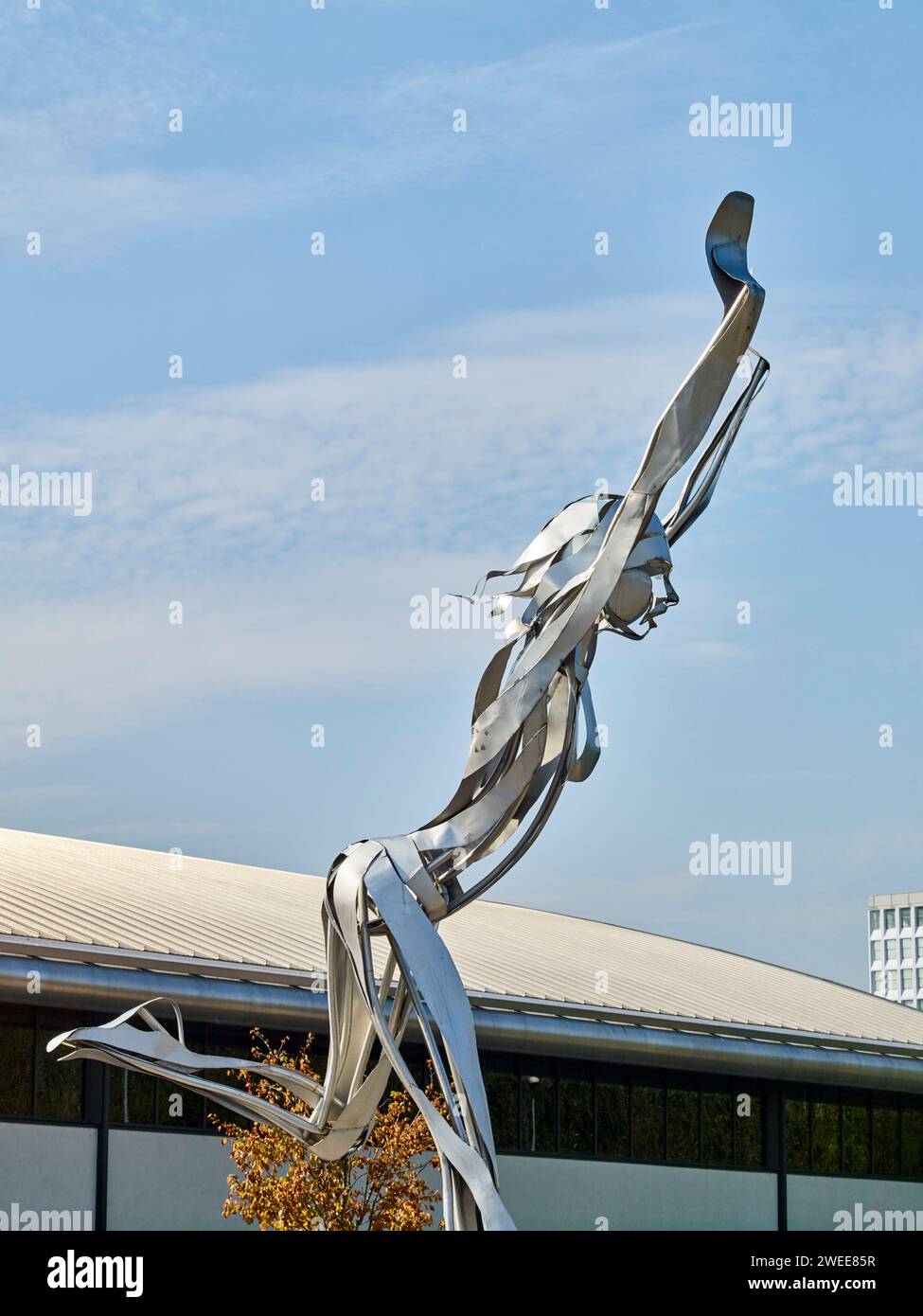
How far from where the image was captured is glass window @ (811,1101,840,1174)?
33719mm

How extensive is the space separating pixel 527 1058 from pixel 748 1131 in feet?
17.3

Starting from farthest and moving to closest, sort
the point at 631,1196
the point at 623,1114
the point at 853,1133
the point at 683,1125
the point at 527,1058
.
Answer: the point at 853,1133 < the point at 683,1125 < the point at 623,1114 < the point at 631,1196 < the point at 527,1058

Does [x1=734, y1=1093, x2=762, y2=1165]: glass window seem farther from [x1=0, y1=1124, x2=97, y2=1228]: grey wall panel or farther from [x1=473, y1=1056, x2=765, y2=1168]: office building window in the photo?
[x1=0, y1=1124, x2=97, y2=1228]: grey wall panel

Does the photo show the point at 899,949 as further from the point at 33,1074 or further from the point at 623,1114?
the point at 33,1074

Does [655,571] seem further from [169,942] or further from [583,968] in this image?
[583,968]

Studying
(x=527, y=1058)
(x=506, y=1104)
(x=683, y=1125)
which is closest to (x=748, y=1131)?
(x=683, y=1125)

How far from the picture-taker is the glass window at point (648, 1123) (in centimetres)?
3106

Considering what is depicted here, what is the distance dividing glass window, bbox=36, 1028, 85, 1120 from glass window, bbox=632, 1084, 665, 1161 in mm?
9787

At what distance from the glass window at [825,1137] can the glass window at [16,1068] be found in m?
14.7

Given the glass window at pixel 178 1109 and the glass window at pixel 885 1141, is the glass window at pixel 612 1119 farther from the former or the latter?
the glass window at pixel 178 1109

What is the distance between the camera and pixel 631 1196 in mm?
30719

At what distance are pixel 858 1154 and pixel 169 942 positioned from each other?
1445 cm
